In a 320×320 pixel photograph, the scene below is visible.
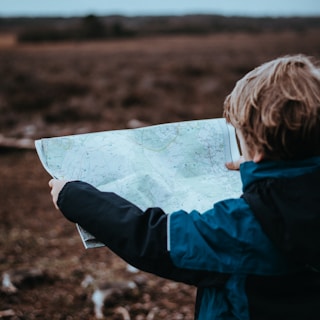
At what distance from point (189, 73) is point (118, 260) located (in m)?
Answer: 16.4

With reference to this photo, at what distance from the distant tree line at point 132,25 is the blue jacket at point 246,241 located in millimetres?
38304

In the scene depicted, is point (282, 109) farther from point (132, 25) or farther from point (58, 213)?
point (132, 25)

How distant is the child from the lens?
1226 mm

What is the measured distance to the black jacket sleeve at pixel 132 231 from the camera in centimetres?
130

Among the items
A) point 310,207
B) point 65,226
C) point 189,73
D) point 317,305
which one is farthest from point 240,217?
point 189,73

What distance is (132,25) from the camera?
190 ft

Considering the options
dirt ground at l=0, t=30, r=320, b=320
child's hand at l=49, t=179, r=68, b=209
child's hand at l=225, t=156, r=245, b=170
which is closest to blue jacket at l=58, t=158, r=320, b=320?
child's hand at l=49, t=179, r=68, b=209

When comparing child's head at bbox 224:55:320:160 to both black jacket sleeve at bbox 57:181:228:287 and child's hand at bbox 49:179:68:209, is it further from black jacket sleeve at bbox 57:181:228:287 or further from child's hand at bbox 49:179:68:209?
child's hand at bbox 49:179:68:209

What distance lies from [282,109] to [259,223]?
286mm

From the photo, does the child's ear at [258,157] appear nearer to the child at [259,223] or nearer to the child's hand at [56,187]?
the child at [259,223]

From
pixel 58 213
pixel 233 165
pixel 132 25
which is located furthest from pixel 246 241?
pixel 132 25

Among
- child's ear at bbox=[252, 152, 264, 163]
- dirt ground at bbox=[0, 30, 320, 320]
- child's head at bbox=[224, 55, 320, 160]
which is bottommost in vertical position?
dirt ground at bbox=[0, 30, 320, 320]

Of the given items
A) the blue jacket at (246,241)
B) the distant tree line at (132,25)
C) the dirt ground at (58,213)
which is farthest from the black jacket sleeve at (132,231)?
the distant tree line at (132,25)

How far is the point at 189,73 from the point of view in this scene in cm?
2008
